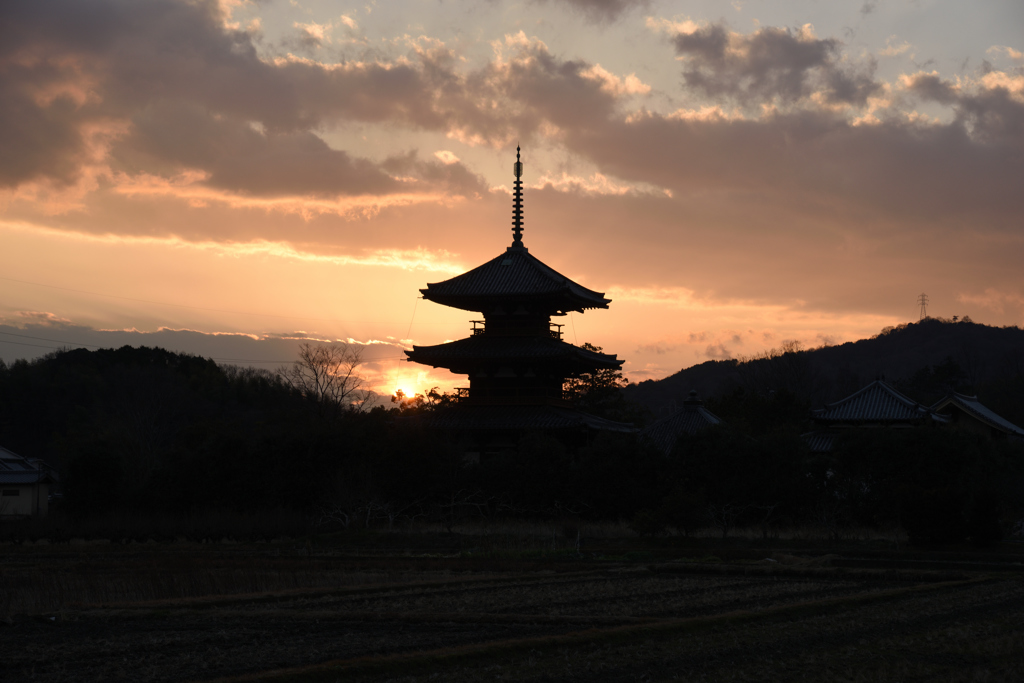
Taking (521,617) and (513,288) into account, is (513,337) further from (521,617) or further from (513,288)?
(521,617)

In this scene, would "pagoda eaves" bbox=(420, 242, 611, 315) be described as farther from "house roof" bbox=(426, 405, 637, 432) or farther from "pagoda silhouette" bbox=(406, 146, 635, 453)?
"house roof" bbox=(426, 405, 637, 432)

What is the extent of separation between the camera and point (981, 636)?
14.1 m

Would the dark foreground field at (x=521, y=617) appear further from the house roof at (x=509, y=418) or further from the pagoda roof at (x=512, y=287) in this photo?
the pagoda roof at (x=512, y=287)

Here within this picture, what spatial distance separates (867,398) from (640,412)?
585 inches

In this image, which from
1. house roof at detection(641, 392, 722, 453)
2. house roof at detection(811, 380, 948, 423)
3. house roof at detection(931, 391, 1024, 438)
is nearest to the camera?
house roof at detection(641, 392, 722, 453)

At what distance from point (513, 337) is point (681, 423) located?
9774 millimetres

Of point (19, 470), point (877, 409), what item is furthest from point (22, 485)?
point (877, 409)

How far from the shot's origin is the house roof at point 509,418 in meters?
44.0

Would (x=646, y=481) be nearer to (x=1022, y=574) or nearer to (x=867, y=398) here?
(x=1022, y=574)

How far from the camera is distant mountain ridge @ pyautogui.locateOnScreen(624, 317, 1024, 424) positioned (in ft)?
327

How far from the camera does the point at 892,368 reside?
143 metres

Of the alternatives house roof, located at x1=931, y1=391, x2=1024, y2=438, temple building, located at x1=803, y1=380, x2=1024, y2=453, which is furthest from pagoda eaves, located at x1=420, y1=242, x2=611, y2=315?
house roof, located at x1=931, y1=391, x2=1024, y2=438

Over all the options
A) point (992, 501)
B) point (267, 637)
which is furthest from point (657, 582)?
point (992, 501)

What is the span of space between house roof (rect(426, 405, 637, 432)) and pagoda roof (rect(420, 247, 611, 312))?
17.5ft
